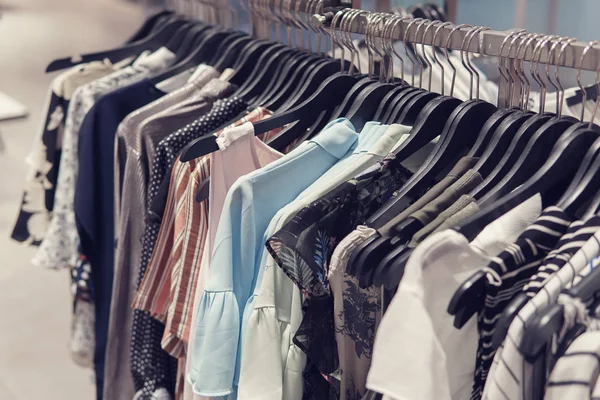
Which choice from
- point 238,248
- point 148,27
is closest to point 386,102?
point 238,248

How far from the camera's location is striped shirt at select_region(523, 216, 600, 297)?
49 cm

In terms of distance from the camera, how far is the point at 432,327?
498mm

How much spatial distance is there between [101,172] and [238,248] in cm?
49

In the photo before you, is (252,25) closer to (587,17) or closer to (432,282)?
(432,282)

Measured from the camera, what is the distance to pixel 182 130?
928mm

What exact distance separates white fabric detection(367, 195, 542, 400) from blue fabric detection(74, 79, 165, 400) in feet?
2.44

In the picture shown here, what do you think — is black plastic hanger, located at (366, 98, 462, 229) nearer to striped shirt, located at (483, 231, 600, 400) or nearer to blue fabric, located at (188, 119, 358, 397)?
blue fabric, located at (188, 119, 358, 397)

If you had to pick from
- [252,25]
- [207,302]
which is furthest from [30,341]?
[207,302]

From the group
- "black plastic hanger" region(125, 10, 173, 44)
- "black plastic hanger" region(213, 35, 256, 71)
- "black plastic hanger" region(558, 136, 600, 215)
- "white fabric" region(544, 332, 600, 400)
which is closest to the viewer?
"white fabric" region(544, 332, 600, 400)

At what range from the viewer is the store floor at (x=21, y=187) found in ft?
5.48

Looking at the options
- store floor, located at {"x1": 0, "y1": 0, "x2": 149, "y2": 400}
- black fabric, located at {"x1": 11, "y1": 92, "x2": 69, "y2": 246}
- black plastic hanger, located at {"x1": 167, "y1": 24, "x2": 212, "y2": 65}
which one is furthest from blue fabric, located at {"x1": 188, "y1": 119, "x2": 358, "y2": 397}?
store floor, located at {"x1": 0, "y1": 0, "x2": 149, "y2": 400}

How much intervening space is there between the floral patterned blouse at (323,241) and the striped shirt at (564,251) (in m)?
0.23

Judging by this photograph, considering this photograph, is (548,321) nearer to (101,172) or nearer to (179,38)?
(101,172)

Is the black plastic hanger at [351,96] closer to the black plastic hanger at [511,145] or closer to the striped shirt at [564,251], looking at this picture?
the black plastic hanger at [511,145]
